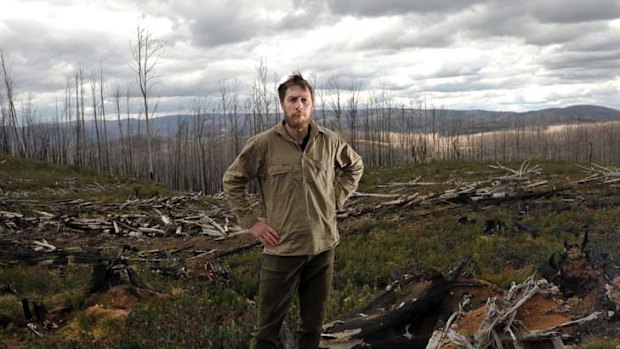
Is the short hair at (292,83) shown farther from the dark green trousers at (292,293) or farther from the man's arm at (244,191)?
the dark green trousers at (292,293)

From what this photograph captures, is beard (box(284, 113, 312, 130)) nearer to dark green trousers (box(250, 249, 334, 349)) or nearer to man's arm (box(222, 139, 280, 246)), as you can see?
man's arm (box(222, 139, 280, 246))

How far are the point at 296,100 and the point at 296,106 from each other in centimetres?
4

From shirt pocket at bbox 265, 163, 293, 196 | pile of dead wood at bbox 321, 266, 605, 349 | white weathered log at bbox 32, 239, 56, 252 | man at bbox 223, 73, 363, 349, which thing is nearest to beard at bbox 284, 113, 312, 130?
man at bbox 223, 73, 363, 349

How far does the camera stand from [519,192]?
1589cm

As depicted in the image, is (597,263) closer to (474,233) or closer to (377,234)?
(474,233)

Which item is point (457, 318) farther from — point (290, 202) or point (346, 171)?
point (290, 202)

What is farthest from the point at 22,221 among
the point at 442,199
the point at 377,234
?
the point at 442,199

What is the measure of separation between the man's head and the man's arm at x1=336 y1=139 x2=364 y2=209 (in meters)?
0.48

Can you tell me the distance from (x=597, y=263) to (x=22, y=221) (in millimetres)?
14491

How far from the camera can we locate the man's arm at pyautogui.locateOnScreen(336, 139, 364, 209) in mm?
3756

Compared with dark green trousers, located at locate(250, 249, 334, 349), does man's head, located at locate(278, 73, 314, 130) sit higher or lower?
higher

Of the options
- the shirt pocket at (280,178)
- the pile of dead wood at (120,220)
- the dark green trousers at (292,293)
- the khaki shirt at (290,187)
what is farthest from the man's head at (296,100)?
the pile of dead wood at (120,220)

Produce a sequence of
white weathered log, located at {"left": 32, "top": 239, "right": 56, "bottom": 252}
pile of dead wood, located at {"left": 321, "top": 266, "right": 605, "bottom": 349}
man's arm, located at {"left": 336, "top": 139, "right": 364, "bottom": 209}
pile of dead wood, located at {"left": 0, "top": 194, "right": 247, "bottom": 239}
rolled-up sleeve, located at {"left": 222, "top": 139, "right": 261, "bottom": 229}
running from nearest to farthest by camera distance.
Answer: rolled-up sleeve, located at {"left": 222, "top": 139, "right": 261, "bottom": 229} < pile of dead wood, located at {"left": 321, "top": 266, "right": 605, "bottom": 349} < man's arm, located at {"left": 336, "top": 139, "right": 364, "bottom": 209} < white weathered log, located at {"left": 32, "top": 239, "right": 56, "bottom": 252} < pile of dead wood, located at {"left": 0, "top": 194, "right": 247, "bottom": 239}

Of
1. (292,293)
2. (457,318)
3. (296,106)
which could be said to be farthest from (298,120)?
(457,318)
